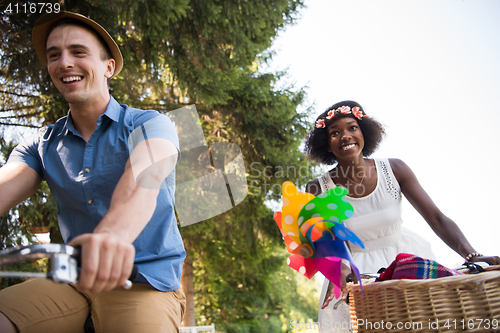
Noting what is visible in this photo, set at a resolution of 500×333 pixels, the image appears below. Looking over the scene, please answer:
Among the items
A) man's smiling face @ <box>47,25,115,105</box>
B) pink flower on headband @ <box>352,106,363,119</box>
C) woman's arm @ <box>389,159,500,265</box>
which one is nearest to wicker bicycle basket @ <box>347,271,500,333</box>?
woman's arm @ <box>389,159,500,265</box>

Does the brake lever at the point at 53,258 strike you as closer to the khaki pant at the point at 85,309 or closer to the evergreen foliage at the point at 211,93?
the khaki pant at the point at 85,309

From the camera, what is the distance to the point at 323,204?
1.23m

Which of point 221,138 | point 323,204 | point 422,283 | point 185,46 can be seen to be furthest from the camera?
point 221,138

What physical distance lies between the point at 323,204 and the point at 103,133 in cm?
94

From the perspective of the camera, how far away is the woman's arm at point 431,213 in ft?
5.83

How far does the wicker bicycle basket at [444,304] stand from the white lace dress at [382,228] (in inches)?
43.8

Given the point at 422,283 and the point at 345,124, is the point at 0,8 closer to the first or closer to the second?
the point at 345,124

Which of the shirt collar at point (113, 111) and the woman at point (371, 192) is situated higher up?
the shirt collar at point (113, 111)

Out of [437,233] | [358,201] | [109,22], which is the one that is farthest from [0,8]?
[437,233]

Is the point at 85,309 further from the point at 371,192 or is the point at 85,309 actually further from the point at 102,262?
the point at 371,192

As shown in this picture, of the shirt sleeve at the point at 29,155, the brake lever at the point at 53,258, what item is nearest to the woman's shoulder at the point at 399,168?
the shirt sleeve at the point at 29,155

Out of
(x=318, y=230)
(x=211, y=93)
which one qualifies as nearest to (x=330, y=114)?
(x=318, y=230)

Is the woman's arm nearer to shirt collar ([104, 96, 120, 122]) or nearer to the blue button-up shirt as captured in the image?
the blue button-up shirt

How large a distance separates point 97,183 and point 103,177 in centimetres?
3
